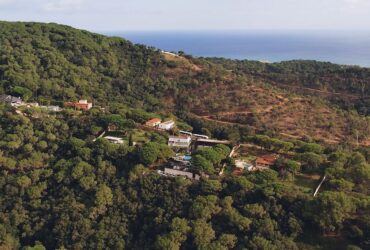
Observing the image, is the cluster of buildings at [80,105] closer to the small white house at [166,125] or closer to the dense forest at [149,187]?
the dense forest at [149,187]

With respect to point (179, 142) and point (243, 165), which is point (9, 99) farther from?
point (243, 165)

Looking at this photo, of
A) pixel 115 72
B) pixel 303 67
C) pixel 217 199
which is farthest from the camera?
pixel 303 67

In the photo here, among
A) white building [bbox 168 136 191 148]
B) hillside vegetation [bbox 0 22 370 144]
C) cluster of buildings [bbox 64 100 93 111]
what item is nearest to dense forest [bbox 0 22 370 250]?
white building [bbox 168 136 191 148]

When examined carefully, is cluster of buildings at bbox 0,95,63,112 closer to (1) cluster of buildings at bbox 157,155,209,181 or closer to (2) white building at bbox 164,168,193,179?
(1) cluster of buildings at bbox 157,155,209,181

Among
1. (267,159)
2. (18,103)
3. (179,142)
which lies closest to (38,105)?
(18,103)

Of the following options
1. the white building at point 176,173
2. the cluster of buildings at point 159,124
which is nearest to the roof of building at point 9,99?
the cluster of buildings at point 159,124

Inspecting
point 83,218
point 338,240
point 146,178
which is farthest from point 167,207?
point 338,240

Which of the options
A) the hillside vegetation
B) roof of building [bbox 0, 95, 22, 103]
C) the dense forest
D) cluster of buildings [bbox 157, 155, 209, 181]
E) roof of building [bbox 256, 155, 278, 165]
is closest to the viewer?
the dense forest

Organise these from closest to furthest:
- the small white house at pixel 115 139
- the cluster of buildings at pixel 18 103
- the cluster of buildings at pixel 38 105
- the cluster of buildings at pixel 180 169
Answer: the cluster of buildings at pixel 180 169 < the small white house at pixel 115 139 < the cluster of buildings at pixel 18 103 < the cluster of buildings at pixel 38 105

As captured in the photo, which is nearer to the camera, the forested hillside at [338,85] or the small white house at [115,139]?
the small white house at [115,139]

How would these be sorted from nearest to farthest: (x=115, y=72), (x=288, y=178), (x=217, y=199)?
(x=217, y=199) → (x=288, y=178) → (x=115, y=72)

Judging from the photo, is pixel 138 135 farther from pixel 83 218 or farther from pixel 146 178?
pixel 83 218
